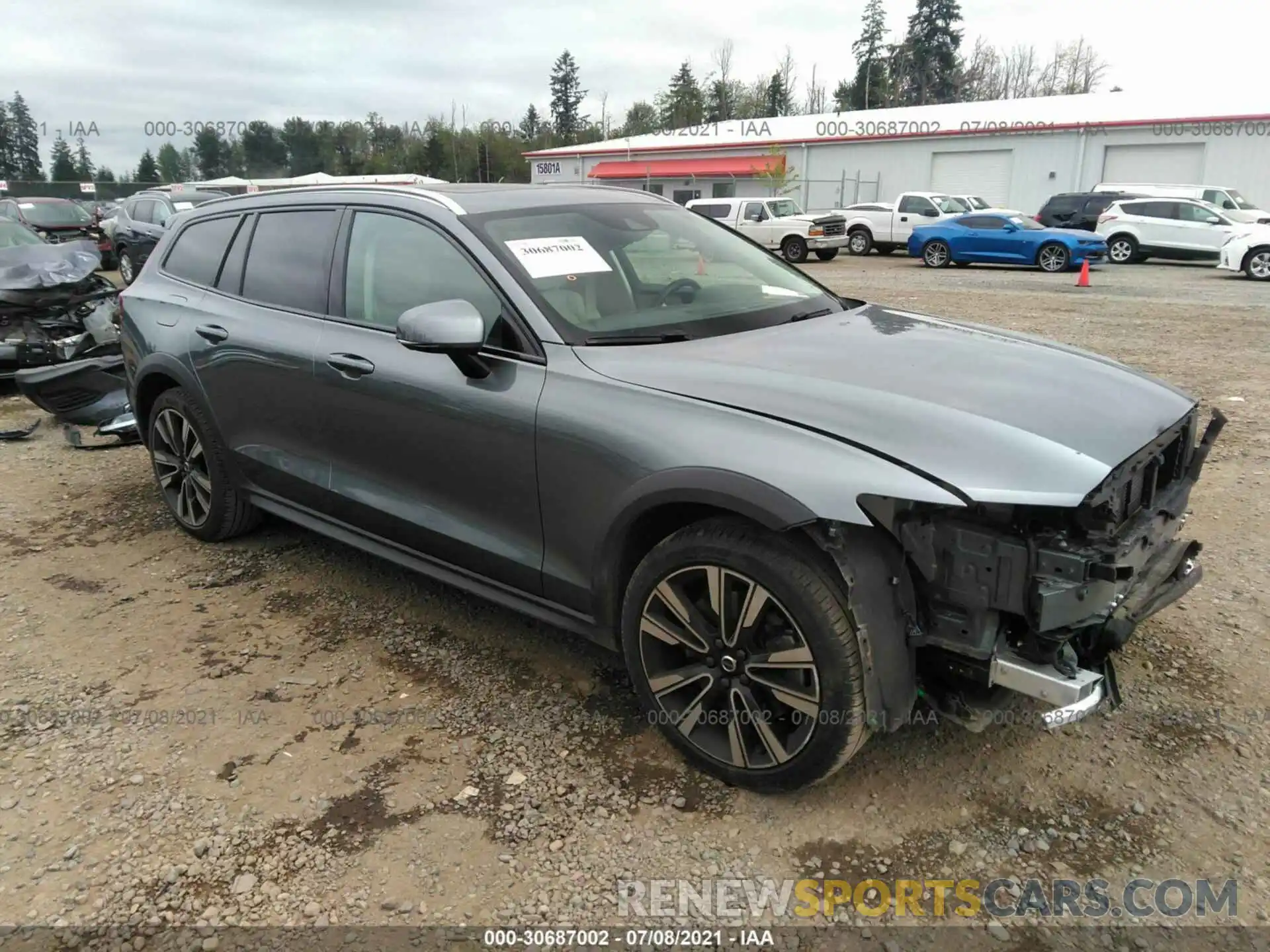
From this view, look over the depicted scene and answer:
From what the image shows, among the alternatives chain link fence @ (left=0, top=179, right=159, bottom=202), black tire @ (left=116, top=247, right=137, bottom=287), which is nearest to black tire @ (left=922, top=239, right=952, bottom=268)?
black tire @ (left=116, top=247, right=137, bottom=287)

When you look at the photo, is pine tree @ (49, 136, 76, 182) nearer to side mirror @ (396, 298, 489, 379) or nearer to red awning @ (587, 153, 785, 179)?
red awning @ (587, 153, 785, 179)

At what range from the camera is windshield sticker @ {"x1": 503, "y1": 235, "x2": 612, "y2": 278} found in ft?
10.2

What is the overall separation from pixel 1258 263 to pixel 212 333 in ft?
67.3

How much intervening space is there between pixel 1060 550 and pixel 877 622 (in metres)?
0.48

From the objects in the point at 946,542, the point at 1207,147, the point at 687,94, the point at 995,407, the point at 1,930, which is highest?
the point at 687,94

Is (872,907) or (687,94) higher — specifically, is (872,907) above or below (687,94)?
below

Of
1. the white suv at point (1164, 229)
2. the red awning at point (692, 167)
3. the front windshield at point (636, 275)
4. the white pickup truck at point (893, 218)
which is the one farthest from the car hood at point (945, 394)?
the red awning at point (692, 167)

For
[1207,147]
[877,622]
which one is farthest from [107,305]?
[1207,147]

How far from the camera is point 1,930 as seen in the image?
2.26 meters

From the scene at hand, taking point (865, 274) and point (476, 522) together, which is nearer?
point (476, 522)

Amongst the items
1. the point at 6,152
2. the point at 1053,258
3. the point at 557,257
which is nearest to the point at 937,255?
the point at 1053,258

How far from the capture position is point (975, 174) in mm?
34750

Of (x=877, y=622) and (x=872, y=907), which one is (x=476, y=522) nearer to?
(x=877, y=622)

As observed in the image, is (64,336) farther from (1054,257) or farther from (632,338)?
(1054,257)
